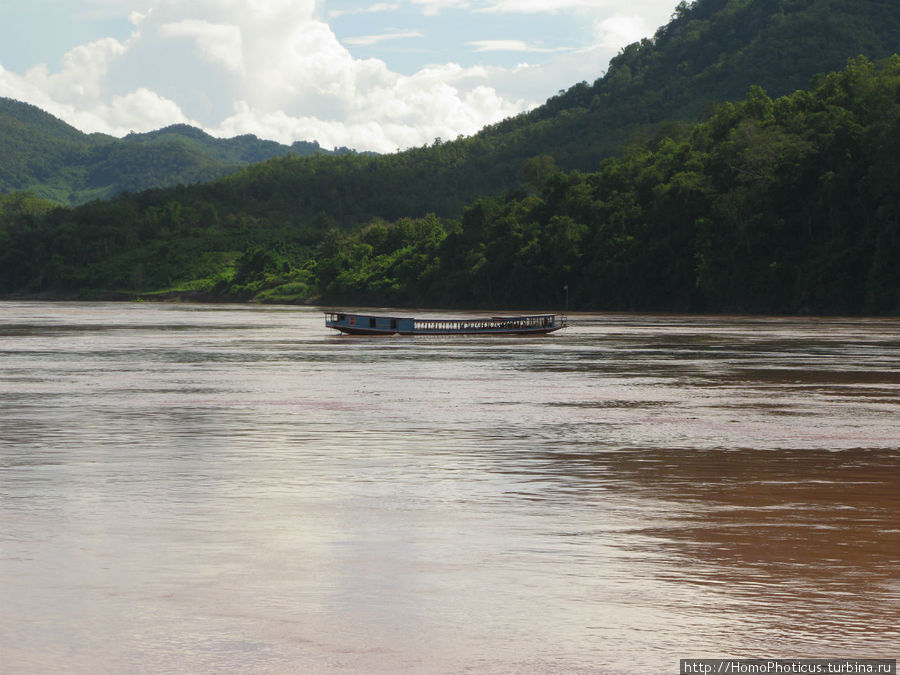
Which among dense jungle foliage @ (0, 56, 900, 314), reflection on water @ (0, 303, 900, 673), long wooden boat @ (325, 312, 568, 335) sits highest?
dense jungle foliage @ (0, 56, 900, 314)

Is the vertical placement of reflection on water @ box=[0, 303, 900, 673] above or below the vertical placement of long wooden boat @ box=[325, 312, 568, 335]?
below

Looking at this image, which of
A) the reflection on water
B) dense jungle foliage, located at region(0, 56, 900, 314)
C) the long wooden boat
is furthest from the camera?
dense jungle foliage, located at region(0, 56, 900, 314)

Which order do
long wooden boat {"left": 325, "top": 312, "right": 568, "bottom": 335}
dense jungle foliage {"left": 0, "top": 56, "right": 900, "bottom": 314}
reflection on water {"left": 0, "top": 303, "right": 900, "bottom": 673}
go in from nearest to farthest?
reflection on water {"left": 0, "top": 303, "right": 900, "bottom": 673} < long wooden boat {"left": 325, "top": 312, "right": 568, "bottom": 335} < dense jungle foliage {"left": 0, "top": 56, "right": 900, "bottom": 314}

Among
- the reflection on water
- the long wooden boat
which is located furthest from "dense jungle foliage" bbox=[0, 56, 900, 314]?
the reflection on water

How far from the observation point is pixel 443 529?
48.1ft

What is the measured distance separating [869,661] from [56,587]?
7.16 m

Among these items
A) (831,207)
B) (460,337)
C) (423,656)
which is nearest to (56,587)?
(423,656)

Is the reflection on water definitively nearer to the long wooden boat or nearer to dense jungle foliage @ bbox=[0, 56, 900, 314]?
the long wooden boat

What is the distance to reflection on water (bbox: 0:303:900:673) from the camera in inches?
387

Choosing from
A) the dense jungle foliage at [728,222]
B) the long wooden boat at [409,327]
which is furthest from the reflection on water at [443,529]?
the dense jungle foliage at [728,222]

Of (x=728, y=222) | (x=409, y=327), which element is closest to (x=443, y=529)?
(x=409, y=327)

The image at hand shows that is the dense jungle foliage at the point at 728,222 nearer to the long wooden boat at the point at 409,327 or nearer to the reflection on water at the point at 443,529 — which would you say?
the long wooden boat at the point at 409,327

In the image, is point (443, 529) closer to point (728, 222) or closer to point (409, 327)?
point (409, 327)

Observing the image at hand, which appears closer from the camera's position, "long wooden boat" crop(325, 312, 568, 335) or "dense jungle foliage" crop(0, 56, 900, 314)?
"long wooden boat" crop(325, 312, 568, 335)
